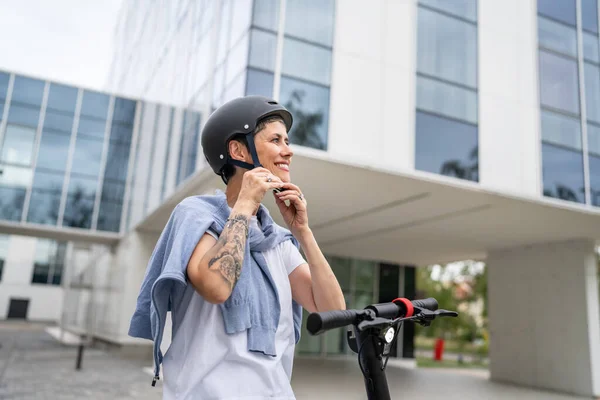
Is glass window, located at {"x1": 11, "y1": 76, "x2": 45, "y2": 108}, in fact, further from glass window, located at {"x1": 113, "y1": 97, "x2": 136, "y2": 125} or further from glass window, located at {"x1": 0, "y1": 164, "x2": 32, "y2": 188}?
glass window, located at {"x1": 113, "y1": 97, "x2": 136, "y2": 125}

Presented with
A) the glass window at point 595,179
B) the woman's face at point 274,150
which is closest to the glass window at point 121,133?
the glass window at point 595,179

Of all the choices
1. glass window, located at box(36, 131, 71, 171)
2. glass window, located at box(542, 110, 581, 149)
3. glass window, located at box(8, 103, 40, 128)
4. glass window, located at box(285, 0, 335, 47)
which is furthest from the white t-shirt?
glass window, located at box(8, 103, 40, 128)

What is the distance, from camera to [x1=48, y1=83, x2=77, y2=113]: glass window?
1888cm

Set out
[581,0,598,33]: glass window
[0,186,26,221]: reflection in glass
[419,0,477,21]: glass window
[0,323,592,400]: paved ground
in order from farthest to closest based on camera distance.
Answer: [0,186,26,221]: reflection in glass
[581,0,598,33]: glass window
[419,0,477,21]: glass window
[0,323,592,400]: paved ground

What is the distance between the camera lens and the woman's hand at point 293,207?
1.45 meters

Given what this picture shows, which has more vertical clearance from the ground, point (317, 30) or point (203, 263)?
point (317, 30)

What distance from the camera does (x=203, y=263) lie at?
3.91 ft

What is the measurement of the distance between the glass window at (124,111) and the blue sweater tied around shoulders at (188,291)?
18393mm

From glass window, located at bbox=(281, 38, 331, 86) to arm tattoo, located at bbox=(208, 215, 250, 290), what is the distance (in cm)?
727

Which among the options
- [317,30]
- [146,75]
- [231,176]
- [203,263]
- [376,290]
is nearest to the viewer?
[203,263]

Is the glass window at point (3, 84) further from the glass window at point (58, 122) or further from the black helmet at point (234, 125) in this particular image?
the black helmet at point (234, 125)

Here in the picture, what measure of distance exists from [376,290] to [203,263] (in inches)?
725

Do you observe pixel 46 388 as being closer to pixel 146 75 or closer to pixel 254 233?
pixel 254 233

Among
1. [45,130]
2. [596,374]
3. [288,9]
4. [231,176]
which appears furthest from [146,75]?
[231,176]
